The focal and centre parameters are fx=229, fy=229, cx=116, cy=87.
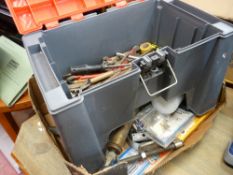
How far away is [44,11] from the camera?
1.99 ft

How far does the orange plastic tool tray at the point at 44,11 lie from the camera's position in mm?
575

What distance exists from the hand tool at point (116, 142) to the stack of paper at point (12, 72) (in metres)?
0.37

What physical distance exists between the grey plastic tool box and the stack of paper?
0.72ft

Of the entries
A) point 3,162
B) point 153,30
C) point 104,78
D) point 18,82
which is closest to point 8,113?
point 18,82

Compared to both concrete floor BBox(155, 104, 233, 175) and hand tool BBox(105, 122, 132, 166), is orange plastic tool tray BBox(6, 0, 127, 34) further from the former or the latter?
concrete floor BBox(155, 104, 233, 175)

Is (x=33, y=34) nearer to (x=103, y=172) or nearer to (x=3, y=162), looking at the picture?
(x=103, y=172)

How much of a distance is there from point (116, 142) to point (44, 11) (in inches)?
15.5

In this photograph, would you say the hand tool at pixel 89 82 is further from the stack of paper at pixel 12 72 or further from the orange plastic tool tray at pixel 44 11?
the stack of paper at pixel 12 72

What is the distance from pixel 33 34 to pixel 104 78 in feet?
0.68

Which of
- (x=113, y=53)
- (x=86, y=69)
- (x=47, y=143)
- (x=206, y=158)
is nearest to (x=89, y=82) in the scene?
(x=86, y=69)

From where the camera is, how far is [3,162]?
1.09 m

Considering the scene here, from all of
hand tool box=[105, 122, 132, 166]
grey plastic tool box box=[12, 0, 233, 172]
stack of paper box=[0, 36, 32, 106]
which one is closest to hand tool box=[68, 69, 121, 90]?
grey plastic tool box box=[12, 0, 233, 172]

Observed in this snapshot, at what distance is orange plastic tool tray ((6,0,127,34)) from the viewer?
0.57 m

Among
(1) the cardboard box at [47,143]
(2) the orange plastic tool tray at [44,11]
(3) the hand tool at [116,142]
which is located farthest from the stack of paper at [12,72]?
(3) the hand tool at [116,142]
